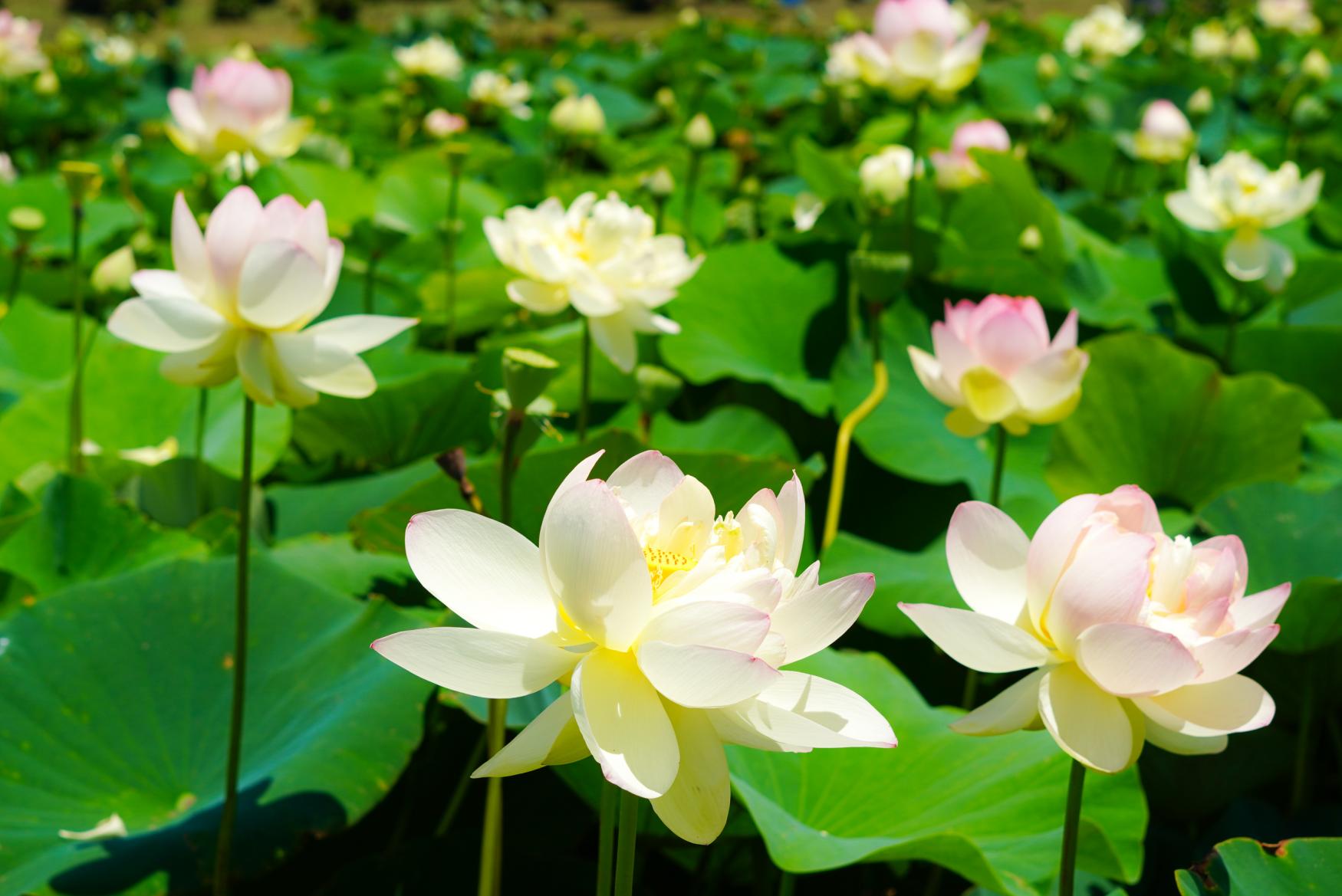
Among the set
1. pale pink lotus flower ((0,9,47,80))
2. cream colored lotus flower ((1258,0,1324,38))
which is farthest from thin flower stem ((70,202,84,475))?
cream colored lotus flower ((1258,0,1324,38))

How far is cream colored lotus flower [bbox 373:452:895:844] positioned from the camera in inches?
20.8

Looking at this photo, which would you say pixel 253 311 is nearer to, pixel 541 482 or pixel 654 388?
pixel 541 482

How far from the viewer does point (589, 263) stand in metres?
1.34

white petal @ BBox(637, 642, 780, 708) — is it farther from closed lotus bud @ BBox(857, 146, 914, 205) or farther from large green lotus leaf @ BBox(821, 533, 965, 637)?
closed lotus bud @ BBox(857, 146, 914, 205)

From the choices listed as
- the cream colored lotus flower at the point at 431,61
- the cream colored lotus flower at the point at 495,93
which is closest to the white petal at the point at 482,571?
the cream colored lotus flower at the point at 495,93

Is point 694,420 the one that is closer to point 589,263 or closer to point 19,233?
point 589,263

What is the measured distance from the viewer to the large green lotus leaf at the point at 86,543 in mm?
1286

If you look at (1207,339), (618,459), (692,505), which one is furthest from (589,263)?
(1207,339)

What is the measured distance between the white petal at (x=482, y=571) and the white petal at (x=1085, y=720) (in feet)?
0.90

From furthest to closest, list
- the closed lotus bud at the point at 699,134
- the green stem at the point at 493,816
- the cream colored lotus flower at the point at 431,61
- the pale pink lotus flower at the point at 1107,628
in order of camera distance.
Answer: the cream colored lotus flower at the point at 431,61 → the closed lotus bud at the point at 699,134 → the green stem at the point at 493,816 → the pale pink lotus flower at the point at 1107,628

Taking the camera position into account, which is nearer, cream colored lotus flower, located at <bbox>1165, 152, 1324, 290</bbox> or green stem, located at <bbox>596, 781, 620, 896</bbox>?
green stem, located at <bbox>596, 781, 620, 896</bbox>

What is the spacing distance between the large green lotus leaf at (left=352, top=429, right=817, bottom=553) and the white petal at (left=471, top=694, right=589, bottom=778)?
603mm

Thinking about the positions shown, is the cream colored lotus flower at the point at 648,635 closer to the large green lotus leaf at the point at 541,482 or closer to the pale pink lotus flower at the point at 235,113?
the large green lotus leaf at the point at 541,482

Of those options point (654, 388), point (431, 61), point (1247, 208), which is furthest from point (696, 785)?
point (431, 61)
